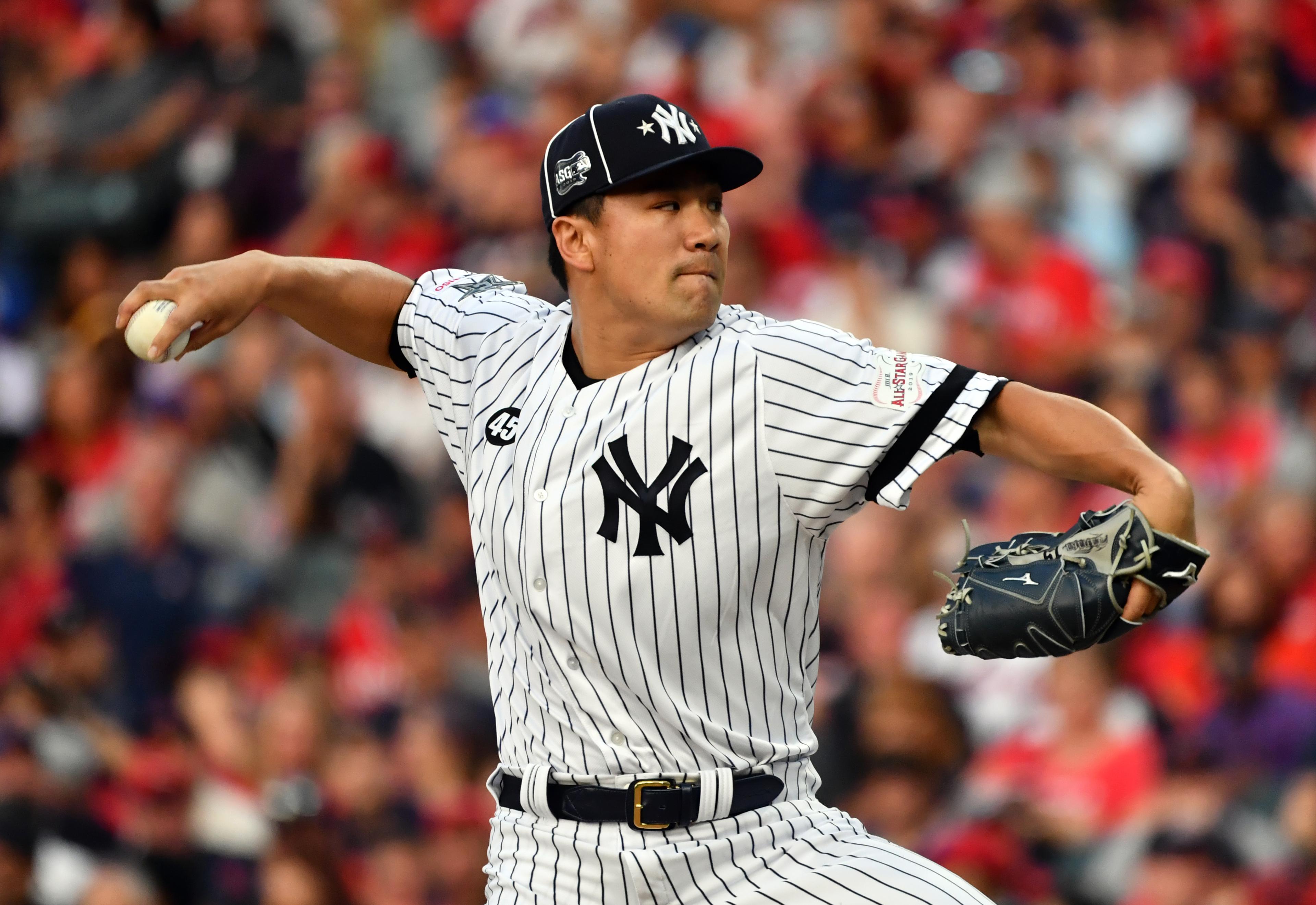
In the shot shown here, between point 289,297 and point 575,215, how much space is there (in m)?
0.57

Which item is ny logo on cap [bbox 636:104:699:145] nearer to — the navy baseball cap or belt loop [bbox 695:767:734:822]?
the navy baseball cap

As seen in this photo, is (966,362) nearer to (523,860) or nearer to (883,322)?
(883,322)

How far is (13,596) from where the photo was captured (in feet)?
22.7

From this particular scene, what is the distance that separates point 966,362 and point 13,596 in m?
4.06

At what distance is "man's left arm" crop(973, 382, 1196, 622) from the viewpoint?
2.41 metres

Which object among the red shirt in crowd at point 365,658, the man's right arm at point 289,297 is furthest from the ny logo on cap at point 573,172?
the red shirt in crowd at point 365,658

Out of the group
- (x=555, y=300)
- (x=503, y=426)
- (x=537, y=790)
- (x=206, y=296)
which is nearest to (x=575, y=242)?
(x=503, y=426)

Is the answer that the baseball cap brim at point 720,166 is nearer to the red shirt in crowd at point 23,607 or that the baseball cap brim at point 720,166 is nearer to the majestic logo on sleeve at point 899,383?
the majestic logo on sleeve at point 899,383

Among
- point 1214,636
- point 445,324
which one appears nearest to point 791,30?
point 1214,636

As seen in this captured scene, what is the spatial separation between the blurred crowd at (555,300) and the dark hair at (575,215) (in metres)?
2.47

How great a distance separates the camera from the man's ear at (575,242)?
2984mm

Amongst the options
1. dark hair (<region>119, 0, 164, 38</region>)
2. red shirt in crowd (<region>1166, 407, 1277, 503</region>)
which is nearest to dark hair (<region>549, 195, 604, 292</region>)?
red shirt in crowd (<region>1166, 407, 1277, 503</region>)

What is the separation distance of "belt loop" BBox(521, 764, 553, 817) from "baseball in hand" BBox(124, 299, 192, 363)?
931mm

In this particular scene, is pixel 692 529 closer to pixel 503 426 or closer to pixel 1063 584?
pixel 503 426
